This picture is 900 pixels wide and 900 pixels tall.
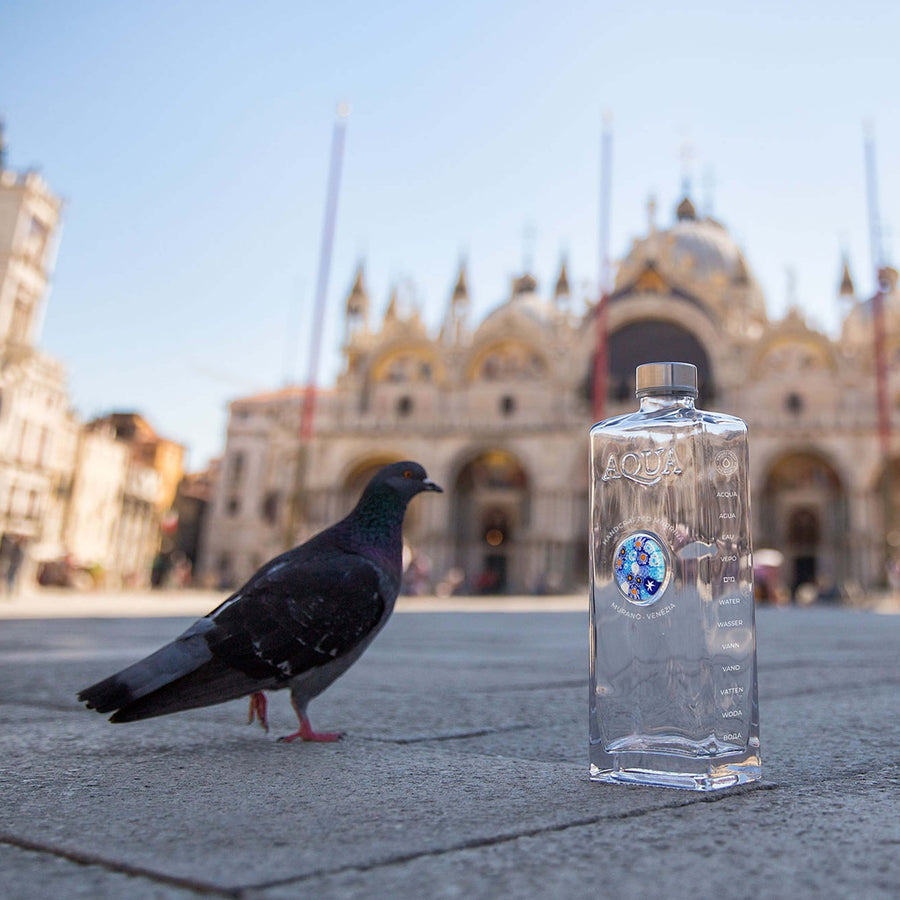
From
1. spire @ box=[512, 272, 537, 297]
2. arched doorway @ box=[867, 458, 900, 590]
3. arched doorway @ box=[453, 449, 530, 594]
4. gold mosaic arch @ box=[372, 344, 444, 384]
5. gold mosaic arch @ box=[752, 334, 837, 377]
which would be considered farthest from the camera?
spire @ box=[512, 272, 537, 297]

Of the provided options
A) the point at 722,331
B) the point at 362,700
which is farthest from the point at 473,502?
the point at 362,700

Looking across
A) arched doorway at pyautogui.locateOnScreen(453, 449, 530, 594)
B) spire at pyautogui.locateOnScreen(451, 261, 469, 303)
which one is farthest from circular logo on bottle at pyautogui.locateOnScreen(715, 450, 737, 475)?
spire at pyautogui.locateOnScreen(451, 261, 469, 303)

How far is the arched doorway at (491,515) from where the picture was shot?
2838 cm

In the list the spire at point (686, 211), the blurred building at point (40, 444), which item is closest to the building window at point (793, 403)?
the spire at point (686, 211)

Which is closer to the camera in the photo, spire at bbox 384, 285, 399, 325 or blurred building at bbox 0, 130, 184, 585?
blurred building at bbox 0, 130, 184, 585

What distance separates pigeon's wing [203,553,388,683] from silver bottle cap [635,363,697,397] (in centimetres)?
72

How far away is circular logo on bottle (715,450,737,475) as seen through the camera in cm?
147

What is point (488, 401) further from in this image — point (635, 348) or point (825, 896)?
point (825, 896)

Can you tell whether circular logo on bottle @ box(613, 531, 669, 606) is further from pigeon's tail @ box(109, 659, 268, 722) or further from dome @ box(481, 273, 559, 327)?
dome @ box(481, 273, 559, 327)

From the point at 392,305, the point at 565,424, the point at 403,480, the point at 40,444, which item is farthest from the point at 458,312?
the point at 403,480

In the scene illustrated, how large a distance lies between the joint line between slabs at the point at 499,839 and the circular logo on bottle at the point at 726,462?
534mm

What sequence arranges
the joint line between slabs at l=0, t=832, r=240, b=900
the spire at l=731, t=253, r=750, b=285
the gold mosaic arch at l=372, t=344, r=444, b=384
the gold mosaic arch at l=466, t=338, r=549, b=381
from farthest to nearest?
the spire at l=731, t=253, r=750, b=285 < the gold mosaic arch at l=372, t=344, r=444, b=384 < the gold mosaic arch at l=466, t=338, r=549, b=381 < the joint line between slabs at l=0, t=832, r=240, b=900

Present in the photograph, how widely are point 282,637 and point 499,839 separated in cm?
80

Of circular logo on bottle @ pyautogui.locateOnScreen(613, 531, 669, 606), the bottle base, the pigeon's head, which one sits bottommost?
the bottle base
